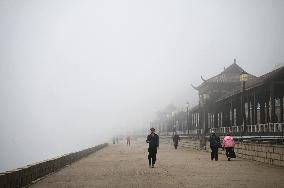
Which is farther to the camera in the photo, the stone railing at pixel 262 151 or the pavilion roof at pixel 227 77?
the pavilion roof at pixel 227 77

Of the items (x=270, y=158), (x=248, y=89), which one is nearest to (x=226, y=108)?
(x=248, y=89)

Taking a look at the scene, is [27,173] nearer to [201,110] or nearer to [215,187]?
[215,187]

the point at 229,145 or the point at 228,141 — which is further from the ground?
the point at 228,141

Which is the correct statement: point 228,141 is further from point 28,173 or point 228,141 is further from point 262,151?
point 28,173

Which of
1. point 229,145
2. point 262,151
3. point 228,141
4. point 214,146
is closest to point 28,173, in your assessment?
point 262,151

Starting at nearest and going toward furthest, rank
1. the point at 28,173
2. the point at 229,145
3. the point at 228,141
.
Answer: the point at 28,173 < the point at 228,141 < the point at 229,145

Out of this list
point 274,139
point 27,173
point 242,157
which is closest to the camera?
point 27,173

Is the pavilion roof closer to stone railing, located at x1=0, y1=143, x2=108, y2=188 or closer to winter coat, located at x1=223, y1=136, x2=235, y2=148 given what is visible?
winter coat, located at x1=223, y1=136, x2=235, y2=148

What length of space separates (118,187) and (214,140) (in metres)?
11.7

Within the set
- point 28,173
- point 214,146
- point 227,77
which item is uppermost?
point 227,77

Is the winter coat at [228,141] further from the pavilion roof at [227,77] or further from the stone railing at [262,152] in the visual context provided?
the pavilion roof at [227,77]

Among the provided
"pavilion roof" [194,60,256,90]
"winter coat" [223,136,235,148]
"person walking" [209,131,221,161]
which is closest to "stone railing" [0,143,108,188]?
"person walking" [209,131,221,161]

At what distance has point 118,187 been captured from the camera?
9109 millimetres

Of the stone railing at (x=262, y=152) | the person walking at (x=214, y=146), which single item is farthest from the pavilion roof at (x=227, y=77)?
the person walking at (x=214, y=146)
